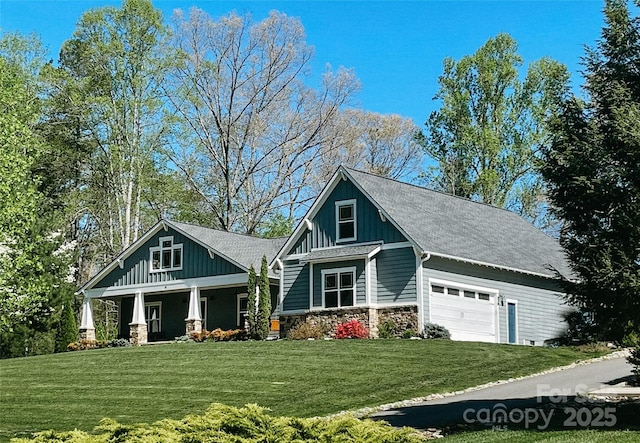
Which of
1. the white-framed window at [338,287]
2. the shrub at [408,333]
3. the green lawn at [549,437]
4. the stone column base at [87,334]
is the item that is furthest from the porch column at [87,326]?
the green lawn at [549,437]

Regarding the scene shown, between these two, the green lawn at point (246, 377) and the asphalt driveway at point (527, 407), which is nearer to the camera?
the asphalt driveway at point (527, 407)

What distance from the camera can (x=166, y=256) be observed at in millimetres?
37688

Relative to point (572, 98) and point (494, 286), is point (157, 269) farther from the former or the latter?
point (572, 98)

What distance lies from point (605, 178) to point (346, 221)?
18.1 m

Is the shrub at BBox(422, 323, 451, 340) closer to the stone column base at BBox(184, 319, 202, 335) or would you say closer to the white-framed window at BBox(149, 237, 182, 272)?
the stone column base at BBox(184, 319, 202, 335)

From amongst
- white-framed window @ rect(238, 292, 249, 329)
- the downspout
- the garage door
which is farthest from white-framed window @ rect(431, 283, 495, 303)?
white-framed window @ rect(238, 292, 249, 329)

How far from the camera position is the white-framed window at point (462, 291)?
1174 inches

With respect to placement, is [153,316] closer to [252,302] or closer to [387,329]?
[252,302]

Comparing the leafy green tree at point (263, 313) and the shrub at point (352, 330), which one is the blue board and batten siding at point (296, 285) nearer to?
the leafy green tree at point (263, 313)

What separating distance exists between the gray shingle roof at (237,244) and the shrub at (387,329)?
24.4ft

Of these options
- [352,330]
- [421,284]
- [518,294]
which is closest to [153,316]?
[352,330]

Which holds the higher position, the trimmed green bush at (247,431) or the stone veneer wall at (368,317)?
the stone veneer wall at (368,317)

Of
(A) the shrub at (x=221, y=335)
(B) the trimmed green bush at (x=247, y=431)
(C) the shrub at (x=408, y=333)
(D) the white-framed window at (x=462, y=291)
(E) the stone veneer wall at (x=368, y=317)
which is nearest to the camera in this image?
(B) the trimmed green bush at (x=247, y=431)

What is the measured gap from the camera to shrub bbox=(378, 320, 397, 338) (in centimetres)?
2930
